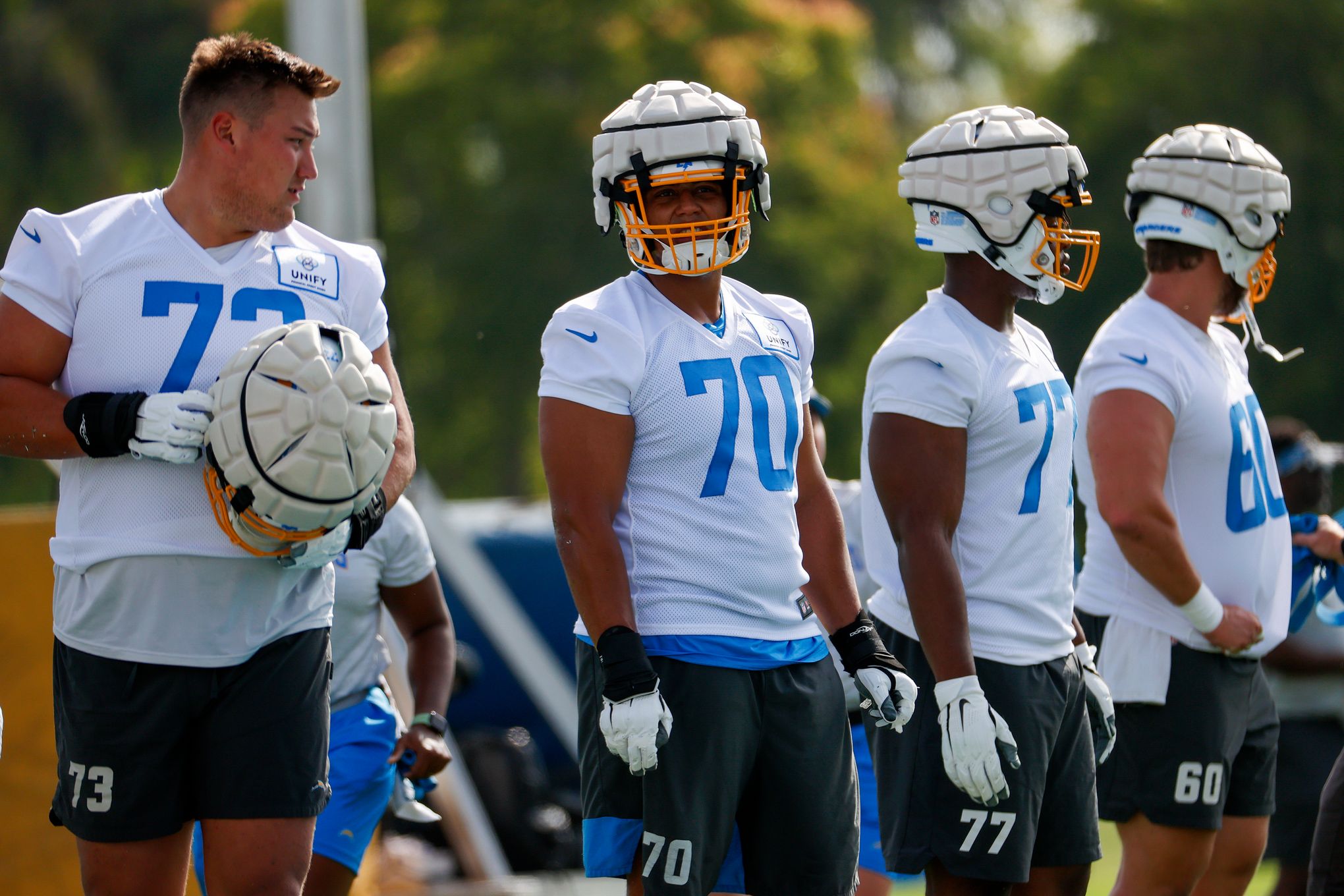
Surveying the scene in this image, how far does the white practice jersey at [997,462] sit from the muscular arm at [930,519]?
0.05 m

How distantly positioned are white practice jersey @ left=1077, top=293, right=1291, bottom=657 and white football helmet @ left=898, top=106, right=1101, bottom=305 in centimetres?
42

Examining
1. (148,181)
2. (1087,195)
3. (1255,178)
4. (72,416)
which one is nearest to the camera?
(72,416)

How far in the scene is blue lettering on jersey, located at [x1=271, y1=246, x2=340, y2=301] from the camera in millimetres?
3604

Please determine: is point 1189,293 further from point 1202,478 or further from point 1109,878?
point 1109,878

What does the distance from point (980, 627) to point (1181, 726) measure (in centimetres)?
84

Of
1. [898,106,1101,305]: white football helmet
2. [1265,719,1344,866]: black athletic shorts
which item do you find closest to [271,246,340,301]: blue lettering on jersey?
[898,106,1101,305]: white football helmet

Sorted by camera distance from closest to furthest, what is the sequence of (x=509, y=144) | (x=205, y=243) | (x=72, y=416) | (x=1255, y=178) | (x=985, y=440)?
1. (x=72, y=416)
2. (x=205, y=243)
3. (x=985, y=440)
4. (x=1255, y=178)
5. (x=509, y=144)

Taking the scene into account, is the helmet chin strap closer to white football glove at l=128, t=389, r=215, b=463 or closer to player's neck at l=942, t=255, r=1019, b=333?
player's neck at l=942, t=255, r=1019, b=333

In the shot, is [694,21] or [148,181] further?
[148,181]

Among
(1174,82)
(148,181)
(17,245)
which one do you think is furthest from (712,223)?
(148,181)

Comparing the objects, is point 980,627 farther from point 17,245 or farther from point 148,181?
point 148,181

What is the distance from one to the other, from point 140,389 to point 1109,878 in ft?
19.8

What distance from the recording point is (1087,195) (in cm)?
417

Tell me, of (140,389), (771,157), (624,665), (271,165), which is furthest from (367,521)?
(771,157)
